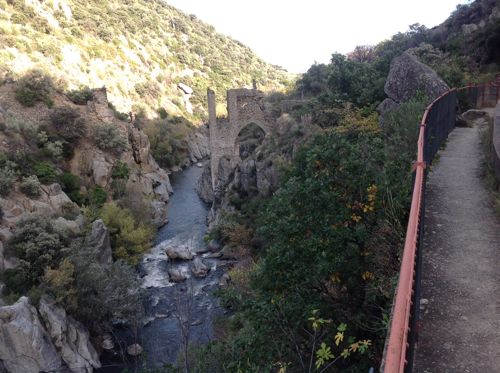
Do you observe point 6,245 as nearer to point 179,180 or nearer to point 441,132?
point 441,132

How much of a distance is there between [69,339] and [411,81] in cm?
1652

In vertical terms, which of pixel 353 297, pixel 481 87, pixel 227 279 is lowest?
pixel 227 279

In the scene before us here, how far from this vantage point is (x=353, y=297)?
7363 mm

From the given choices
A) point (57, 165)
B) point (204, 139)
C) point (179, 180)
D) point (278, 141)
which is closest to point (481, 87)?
point (278, 141)

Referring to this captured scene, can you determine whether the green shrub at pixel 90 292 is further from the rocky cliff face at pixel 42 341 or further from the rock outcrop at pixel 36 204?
the rock outcrop at pixel 36 204

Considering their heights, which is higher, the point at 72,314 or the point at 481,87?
the point at 481,87

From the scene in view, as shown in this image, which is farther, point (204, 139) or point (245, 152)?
point (204, 139)

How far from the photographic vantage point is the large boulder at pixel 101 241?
73.9 ft

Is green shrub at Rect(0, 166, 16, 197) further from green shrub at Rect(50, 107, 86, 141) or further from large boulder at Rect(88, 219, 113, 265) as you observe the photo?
green shrub at Rect(50, 107, 86, 141)

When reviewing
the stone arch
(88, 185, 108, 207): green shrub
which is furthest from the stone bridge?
(88, 185, 108, 207): green shrub

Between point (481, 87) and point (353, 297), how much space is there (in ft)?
37.4

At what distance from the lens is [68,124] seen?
33062 mm

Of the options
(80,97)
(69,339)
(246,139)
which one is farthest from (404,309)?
(246,139)

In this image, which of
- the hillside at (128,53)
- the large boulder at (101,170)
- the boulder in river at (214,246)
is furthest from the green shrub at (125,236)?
the hillside at (128,53)
